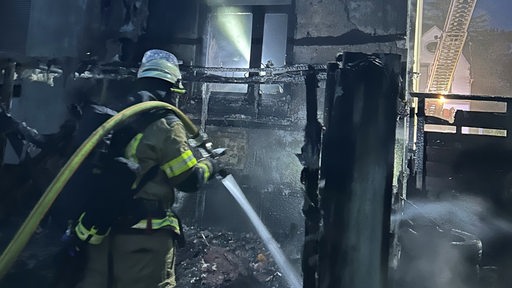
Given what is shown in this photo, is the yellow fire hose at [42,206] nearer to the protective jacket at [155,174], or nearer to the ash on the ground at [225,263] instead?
the protective jacket at [155,174]

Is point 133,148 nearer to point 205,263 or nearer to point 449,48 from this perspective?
point 205,263

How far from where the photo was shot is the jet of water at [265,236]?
4723mm

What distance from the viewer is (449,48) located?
70.4 feet

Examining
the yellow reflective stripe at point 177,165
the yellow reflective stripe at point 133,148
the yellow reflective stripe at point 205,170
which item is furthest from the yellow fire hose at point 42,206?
the yellow reflective stripe at point 205,170

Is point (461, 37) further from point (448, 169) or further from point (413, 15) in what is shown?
point (448, 169)

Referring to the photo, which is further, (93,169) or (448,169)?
(448,169)

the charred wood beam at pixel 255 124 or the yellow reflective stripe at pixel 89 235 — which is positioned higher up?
the charred wood beam at pixel 255 124

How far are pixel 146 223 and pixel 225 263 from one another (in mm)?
2446

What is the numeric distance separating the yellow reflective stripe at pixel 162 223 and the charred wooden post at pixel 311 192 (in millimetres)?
1137

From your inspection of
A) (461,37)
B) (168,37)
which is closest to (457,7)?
(461,37)

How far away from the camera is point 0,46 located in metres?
7.93

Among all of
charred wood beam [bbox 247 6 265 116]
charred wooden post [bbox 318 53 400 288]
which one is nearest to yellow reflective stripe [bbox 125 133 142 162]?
charred wooden post [bbox 318 53 400 288]

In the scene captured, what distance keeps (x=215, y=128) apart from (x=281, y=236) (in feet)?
7.30

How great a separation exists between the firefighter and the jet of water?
2.04 metres
